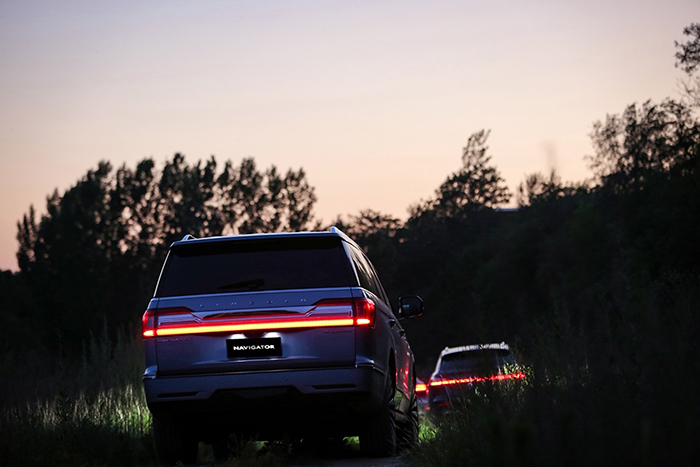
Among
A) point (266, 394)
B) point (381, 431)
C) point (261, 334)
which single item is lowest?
point (381, 431)

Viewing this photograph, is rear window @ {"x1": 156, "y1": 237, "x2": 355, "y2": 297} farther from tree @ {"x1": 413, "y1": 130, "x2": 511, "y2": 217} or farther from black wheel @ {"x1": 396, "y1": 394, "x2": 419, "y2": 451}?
tree @ {"x1": 413, "y1": 130, "x2": 511, "y2": 217}

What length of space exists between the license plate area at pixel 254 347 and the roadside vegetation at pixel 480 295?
3.33ft

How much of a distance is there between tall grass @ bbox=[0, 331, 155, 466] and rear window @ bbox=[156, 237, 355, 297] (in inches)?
77.1

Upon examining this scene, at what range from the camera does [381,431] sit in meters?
9.45

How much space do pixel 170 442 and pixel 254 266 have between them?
181 centimetres

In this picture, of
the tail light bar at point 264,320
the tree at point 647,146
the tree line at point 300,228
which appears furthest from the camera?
the tree line at point 300,228

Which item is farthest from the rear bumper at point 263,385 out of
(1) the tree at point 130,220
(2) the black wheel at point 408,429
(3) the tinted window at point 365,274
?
(1) the tree at point 130,220

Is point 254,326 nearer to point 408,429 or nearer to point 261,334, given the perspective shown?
point 261,334

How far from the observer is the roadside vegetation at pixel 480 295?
5.61 metres

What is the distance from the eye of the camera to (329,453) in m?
11.0

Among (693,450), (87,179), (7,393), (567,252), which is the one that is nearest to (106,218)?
(87,179)

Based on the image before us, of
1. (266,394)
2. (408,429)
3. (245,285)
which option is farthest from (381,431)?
(408,429)

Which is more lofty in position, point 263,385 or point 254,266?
point 254,266

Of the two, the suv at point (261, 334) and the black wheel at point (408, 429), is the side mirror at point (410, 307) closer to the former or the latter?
the black wheel at point (408, 429)
